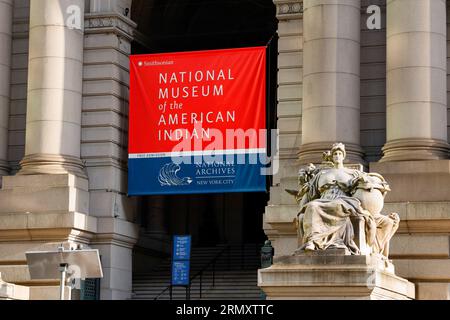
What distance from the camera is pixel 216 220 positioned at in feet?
157

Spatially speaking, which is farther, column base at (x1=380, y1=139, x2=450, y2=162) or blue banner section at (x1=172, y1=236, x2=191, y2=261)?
blue banner section at (x1=172, y1=236, x2=191, y2=261)

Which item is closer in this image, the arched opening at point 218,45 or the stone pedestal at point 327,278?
the stone pedestal at point 327,278

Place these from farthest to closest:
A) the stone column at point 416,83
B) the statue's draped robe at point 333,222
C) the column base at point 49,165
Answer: the column base at point 49,165 < the stone column at point 416,83 < the statue's draped robe at point 333,222

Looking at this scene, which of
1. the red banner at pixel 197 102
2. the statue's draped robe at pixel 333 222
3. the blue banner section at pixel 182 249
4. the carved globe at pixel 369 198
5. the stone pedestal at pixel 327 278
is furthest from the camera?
the red banner at pixel 197 102

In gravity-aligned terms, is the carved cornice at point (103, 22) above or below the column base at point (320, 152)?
above

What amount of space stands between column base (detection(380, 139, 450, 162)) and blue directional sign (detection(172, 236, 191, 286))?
233 inches

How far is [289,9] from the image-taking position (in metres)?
35.0

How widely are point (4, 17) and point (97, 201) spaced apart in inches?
242

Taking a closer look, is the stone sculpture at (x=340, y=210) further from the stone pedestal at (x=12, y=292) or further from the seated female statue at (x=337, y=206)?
the stone pedestal at (x=12, y=292)

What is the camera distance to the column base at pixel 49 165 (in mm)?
34781

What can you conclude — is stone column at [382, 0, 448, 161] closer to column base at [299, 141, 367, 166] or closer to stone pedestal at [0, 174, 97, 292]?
column base at [299, 141, 367, 166]

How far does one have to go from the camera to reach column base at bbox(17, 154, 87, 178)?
34781 mm

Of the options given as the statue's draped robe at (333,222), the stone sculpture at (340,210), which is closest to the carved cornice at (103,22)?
the stone sculpture at (340,210)

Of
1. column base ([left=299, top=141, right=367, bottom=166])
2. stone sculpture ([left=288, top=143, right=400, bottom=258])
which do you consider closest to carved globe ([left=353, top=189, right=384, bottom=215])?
stone sculpture ([left=288, top=143, right=400, bottom=258])
